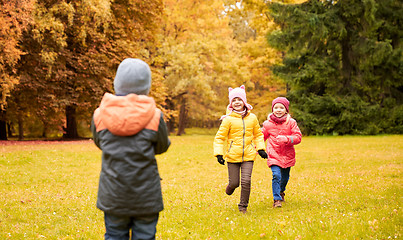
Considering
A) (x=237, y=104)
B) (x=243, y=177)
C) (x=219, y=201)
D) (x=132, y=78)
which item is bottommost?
(x=219, y=201)

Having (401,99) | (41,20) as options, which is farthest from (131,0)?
(401,99)

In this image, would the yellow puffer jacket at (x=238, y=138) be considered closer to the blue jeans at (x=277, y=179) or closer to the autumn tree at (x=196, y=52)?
the blue jeans at (x=277, y=179)

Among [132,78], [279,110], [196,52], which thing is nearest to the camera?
[132,78]

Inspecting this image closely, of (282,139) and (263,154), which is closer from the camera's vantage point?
(263,154)

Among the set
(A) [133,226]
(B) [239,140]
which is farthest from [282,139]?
(A) [133,226]

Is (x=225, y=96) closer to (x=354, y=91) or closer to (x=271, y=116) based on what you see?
(x=354, y=91)

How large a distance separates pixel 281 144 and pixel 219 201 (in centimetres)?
192

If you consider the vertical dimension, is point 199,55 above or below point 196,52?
below

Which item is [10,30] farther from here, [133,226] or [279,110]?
[133,226]

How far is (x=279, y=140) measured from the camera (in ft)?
23.5

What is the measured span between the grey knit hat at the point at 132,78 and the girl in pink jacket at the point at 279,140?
13.1ft

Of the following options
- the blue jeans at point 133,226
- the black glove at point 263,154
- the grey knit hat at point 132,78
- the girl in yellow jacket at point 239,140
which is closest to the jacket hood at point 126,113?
the grey knit hat at point 132,78

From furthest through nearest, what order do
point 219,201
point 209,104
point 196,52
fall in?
point 209,104, point 196,52, point 219,201

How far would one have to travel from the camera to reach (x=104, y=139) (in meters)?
3.60
